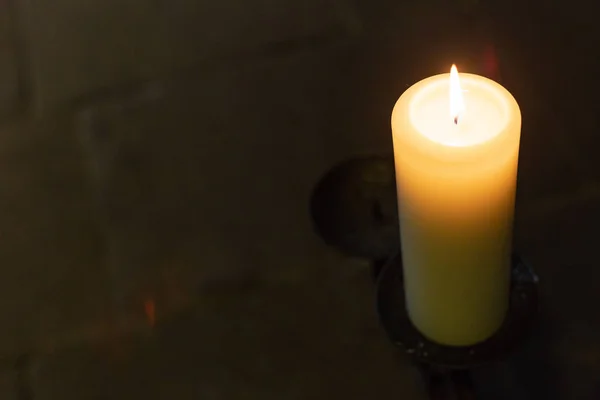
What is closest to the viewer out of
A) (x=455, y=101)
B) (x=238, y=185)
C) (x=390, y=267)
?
(x=455, y=101)

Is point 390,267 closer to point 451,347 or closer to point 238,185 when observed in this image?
point 451,347

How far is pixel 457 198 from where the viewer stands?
1.56 feet

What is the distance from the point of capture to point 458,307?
54 cm

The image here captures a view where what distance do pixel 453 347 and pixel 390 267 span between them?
0.07 metres

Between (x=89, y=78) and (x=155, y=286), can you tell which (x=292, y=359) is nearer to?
(x=155, y=286)

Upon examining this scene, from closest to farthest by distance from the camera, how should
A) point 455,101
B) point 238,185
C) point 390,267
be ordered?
1. point 455,101
2. point 390,267
3. point 238,185

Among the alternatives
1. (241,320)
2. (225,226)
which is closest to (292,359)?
(241,320)

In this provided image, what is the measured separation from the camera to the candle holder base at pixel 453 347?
1.78 feet

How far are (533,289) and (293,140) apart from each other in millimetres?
384

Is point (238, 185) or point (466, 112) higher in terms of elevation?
point (466, 112)

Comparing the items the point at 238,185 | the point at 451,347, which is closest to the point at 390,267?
the point at 451,347

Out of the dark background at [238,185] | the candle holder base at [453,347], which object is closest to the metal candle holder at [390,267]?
the candle holder base at [453,347]

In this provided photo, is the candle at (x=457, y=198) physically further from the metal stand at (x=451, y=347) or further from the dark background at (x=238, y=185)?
the dark background at (x=238, y=185)

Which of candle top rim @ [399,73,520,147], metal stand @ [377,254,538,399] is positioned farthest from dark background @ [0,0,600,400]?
candle top rim @ [399,73,520,147]
